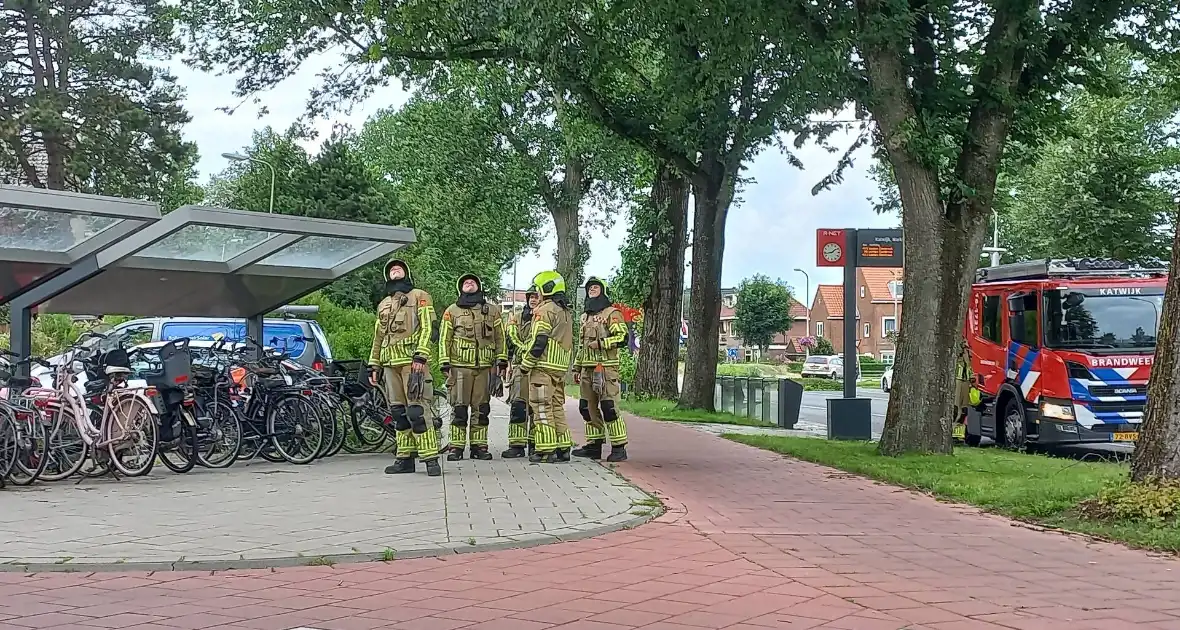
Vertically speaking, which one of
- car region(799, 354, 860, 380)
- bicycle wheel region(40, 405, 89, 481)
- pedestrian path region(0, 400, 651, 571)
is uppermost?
car region(799, 354, 860, 380)

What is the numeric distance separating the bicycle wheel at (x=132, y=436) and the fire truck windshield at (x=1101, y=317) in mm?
11319

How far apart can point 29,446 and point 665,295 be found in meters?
16.9

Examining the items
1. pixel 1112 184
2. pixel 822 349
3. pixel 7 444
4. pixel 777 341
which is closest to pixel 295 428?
pixel 7 444

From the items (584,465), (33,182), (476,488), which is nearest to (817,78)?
(584,465)

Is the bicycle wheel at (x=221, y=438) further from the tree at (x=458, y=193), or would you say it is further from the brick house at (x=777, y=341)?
the brick house at (x=777, y=341)

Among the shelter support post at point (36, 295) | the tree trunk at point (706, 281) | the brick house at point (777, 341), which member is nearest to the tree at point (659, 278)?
the tree trunk at point (706, 281)

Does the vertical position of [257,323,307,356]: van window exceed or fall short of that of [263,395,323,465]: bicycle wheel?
it exceeds it

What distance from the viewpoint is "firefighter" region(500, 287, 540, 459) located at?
12.5m

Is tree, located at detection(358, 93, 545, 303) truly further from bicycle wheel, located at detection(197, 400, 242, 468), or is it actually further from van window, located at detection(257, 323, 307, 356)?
bicycle wheel, located at detection(197, 400, 242, 468)

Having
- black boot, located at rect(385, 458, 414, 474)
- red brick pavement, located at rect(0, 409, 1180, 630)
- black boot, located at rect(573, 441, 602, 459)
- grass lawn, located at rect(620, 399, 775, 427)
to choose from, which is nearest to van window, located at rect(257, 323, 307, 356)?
black boot, located at rect(573, 441, 602, 459)

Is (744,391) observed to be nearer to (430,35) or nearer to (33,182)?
(430,35)

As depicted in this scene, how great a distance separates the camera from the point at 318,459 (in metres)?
12.5

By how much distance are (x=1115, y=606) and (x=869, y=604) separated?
4.20ft

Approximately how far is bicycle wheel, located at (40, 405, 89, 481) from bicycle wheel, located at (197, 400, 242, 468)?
4.33 ft
